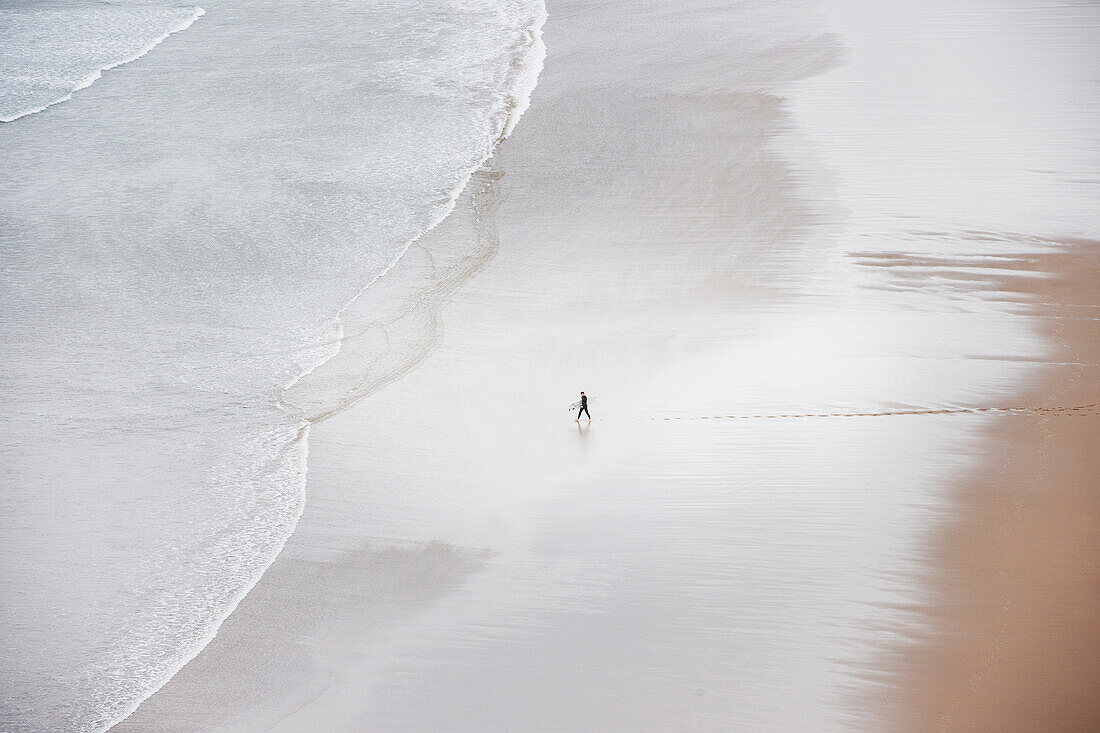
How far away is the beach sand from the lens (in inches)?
294

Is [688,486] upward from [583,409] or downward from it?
downward

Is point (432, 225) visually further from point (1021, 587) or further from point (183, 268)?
point (1021, 587)

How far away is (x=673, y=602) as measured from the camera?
26.7ft

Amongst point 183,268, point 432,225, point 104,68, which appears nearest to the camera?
point 183,268

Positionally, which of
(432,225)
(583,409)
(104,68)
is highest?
(104,68)

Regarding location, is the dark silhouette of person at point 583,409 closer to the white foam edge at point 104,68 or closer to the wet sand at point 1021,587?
the wet sand at point 1021,587

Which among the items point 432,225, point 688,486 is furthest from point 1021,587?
point 432,225

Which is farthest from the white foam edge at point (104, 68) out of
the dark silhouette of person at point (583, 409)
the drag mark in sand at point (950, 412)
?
the drag mark in sand at point (950, 412)

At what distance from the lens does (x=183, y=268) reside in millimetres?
13438

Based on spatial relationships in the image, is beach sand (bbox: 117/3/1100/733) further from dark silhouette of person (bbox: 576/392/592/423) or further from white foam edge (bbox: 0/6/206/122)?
white foam edge (bbox: 0/6/206/122)

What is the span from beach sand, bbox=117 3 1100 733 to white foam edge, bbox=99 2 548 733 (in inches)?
4.2

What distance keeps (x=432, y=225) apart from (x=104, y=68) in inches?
409

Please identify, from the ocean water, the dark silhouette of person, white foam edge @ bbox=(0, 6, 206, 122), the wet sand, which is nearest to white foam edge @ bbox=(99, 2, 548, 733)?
the ocean water

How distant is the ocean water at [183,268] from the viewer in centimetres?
859
